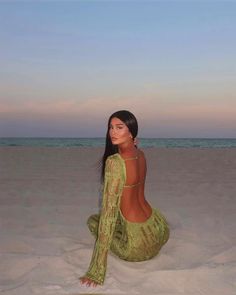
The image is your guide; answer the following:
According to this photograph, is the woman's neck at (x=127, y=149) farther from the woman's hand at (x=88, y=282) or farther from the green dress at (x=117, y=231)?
the woman's hand at (x=88, y=282)

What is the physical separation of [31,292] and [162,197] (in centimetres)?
438

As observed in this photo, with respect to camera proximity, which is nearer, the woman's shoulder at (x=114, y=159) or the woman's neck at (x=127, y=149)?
the woman's shoulder at (x=114, y=159)

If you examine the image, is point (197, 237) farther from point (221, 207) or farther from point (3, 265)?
point (3, 265)

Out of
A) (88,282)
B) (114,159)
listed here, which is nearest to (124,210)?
(114,159)

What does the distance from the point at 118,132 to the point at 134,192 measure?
591 millimetres

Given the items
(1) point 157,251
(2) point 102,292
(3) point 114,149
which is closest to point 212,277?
(1) point 157,251

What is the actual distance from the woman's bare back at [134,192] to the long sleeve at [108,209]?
13 centimetres

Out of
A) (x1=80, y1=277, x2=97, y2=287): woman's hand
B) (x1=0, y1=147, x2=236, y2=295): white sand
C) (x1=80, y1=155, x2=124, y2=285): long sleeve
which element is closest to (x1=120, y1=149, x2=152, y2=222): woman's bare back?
(x1=80, y1=155, x2=124, y2=285): long sleeve

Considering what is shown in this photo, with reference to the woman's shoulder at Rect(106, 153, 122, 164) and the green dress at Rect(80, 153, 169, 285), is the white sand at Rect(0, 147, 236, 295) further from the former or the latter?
the woman's shoulder at Rect(106, 153, 122, 164)

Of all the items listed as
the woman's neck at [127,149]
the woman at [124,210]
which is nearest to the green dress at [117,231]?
the woman at [124,210]

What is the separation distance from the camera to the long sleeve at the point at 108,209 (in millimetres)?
3295

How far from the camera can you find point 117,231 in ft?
12.5

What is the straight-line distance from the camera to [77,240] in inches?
178

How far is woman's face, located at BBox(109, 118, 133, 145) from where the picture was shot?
337 cm
